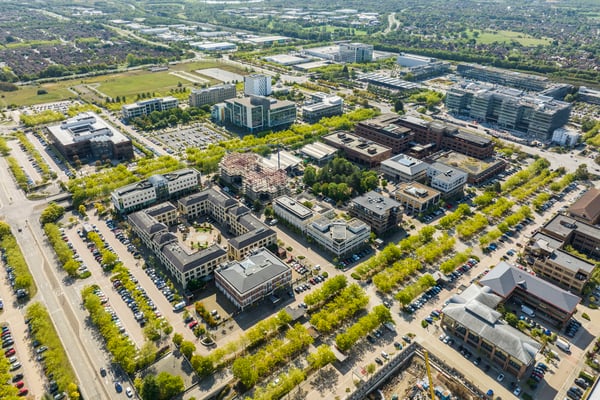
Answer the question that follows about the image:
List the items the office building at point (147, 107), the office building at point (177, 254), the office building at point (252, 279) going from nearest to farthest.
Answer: the office building at point (252, 279), the office building at point (177, 254), the office building at point (147, 107)

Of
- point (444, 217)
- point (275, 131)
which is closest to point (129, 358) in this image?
point (444, 217)

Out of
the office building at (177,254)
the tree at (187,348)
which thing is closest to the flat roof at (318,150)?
the office building at (177,254)

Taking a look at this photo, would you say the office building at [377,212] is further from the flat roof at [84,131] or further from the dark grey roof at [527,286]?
the flat roof at [84,131]

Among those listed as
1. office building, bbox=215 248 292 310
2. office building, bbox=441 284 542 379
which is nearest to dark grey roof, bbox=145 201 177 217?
→ office building, bbox=215 248 292 310

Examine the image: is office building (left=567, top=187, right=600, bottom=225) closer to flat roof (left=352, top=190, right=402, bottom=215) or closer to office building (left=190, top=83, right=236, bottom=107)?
flat roof (left=352, top=190, right=402, bottom=215)

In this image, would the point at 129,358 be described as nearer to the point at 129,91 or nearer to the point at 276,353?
the point at 276,353

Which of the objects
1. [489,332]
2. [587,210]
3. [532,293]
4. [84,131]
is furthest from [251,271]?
[84,131]

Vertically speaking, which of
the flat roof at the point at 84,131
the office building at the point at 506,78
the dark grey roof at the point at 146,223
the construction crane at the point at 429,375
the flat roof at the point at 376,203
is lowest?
the construction crane at the point at 429,375

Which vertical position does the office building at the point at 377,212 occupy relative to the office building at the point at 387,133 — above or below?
below
